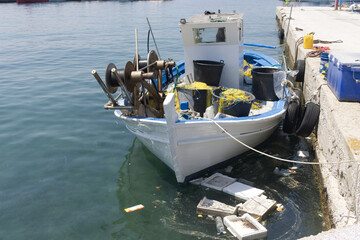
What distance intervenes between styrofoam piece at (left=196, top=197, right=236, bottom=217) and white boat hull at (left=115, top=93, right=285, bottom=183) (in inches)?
29.7

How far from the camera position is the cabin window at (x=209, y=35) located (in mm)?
7398

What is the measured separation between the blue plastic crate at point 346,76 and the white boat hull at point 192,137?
121 centimetres

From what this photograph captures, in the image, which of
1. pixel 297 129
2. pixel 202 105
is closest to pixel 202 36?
pixel 202 105

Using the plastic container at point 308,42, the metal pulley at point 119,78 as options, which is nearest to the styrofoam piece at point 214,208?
the metal pulley at point 119,78

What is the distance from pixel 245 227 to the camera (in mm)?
4957

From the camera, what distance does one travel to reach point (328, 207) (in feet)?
16.7

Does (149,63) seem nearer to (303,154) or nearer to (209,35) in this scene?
(209,35)

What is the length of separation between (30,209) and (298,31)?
14291mm

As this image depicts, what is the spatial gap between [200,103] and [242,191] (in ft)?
6.54

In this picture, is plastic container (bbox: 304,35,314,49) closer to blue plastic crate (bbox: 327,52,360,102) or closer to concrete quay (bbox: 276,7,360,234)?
concrete quay (bbox: 276,7,360,234)

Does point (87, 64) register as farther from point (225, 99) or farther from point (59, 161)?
point (225, 99)

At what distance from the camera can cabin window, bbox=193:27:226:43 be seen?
7.40 metres

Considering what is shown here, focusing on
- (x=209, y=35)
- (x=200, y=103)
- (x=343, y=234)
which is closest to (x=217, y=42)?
(x=209, y=35)

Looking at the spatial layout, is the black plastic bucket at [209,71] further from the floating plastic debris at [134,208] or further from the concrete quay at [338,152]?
the floating plastic debris at [134,208]
